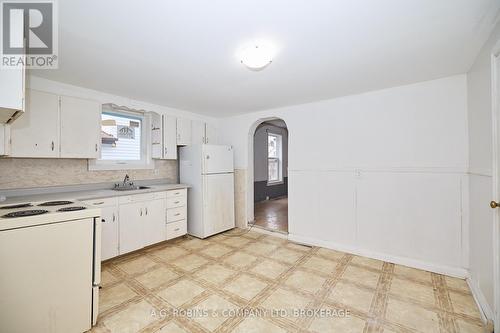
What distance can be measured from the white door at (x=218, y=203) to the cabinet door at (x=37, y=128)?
2023 millimetres

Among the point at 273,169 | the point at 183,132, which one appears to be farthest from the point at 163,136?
the point at 273,169

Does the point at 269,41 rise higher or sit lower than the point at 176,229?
higher

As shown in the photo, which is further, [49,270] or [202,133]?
[202,133]

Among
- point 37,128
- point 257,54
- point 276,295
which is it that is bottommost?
point 276,295

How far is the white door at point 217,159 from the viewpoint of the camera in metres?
3.72

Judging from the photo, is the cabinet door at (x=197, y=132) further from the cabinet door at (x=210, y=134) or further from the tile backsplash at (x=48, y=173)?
the tile backsplash at (x=48, y=173)

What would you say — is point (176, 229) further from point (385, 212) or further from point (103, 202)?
point (385, 212)

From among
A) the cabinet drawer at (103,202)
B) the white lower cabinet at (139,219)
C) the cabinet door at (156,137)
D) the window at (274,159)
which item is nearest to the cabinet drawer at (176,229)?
the white lower cabinet at (139,219)

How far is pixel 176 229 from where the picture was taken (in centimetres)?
351

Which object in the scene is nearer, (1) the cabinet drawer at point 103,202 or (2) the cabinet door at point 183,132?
(1) the cabinet drawer at point 103,202

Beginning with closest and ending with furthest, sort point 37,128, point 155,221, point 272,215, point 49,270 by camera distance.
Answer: point 49,270 → point 37,128 → point 155,221 → point 272,215

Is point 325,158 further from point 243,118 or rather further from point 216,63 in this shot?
point 216,63

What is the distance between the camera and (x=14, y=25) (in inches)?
52.0

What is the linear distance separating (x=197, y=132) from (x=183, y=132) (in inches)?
12.6
